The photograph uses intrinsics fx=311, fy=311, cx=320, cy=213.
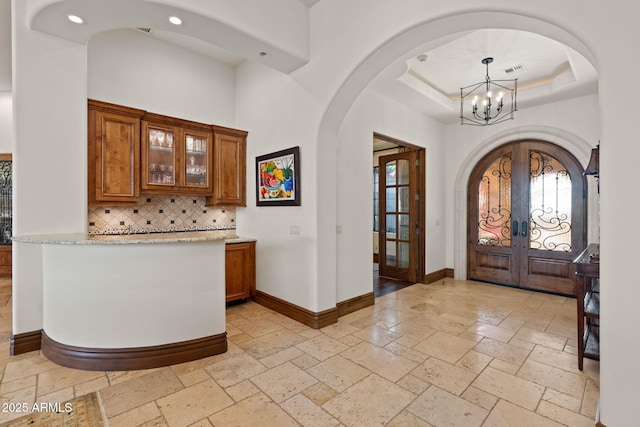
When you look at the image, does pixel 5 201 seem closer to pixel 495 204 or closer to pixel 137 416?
pixel 137 416

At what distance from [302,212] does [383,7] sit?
7.11 ft

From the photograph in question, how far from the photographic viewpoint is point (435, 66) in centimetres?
411

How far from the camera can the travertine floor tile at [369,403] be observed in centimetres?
198

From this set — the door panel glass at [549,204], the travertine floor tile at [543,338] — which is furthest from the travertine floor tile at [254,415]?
the door panel glass at [549,204]

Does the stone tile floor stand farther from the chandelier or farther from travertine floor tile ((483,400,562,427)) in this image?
the chandelier

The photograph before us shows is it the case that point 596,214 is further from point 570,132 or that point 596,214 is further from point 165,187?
point 165,187

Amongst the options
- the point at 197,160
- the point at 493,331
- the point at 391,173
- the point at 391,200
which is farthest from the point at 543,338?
the point at 197,160

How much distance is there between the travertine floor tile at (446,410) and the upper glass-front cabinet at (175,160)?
3.58 m

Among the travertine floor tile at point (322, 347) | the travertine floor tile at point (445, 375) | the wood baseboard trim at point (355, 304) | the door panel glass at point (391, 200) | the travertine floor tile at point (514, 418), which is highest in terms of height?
the door panel glass at point (391, 200)

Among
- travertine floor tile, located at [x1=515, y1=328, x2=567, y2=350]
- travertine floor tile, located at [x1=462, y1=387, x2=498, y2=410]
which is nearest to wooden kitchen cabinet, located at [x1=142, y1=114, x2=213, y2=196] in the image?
travertine floor tile, located at [x1=462, y1=387, x2=498, y2=410]

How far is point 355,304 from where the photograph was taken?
406cm

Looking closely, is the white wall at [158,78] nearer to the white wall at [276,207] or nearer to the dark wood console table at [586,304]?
the white wall at [276,207]

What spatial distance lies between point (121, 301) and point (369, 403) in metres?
2.08

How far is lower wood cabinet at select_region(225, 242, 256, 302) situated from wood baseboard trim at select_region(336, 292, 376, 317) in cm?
132
